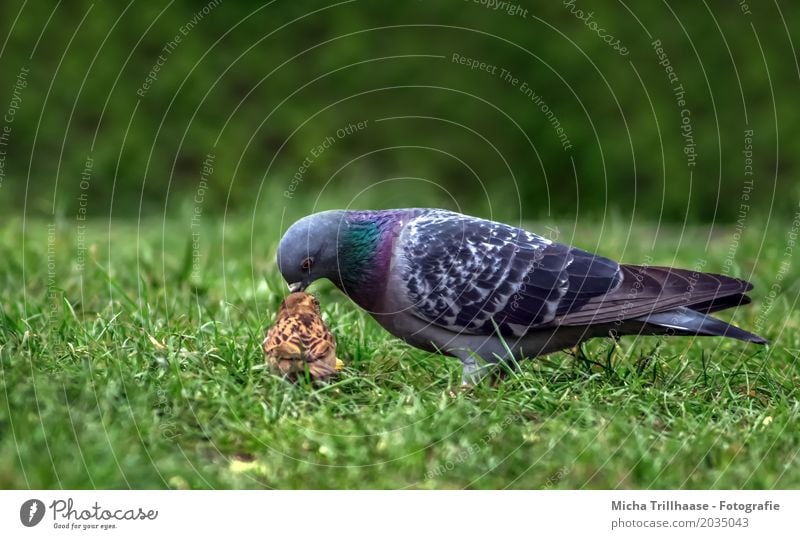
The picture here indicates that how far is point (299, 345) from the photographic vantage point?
5262mm

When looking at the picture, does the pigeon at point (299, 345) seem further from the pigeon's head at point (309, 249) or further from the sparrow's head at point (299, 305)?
the pigeon's head at point (309, 249)

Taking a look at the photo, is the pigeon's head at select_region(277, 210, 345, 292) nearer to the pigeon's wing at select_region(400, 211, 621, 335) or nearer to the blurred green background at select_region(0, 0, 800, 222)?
the pigeon's wing at select_region(400, 211, 621, 335)

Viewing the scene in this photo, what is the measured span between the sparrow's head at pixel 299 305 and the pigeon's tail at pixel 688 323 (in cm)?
182

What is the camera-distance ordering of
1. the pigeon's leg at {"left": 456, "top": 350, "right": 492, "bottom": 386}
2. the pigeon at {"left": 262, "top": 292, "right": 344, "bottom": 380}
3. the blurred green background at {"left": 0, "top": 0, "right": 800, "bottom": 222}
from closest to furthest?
the pigeon at {"left": 262, "top": 292, "right": 344, "bottom": 380} < the pigeon's leg at {"left": 456, "top": 350, "right": 492, "bottom": 386} < the blurred green background at {"left": 0, "top": 0, "right": 800, "bottom": 222}

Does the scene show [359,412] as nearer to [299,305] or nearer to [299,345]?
[299,345]

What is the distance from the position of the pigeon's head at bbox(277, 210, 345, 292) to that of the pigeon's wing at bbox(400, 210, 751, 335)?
41 centimetres

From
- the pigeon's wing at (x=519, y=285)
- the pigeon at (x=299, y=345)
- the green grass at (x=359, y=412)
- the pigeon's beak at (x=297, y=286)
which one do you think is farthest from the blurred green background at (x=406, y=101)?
the pigeon at (x=299, y=345)

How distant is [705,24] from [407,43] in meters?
3.49

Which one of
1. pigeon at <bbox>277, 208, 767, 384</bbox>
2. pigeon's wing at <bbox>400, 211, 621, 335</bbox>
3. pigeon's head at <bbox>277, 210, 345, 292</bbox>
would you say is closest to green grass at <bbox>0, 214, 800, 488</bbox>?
pigeon at <bbox>277, 208, 767, 384</bbox>

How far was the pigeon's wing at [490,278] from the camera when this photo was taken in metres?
5.71

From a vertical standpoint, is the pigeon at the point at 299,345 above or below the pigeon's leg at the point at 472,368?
above

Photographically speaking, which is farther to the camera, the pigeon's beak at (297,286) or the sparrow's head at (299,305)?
the pigeon's beak at (297,286)

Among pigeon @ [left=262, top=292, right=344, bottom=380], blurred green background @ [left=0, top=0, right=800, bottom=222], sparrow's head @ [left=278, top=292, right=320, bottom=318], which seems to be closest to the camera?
pigeon @ [left=262, top=292, right=344, bottom=380]

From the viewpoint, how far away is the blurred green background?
1202 centimetres
